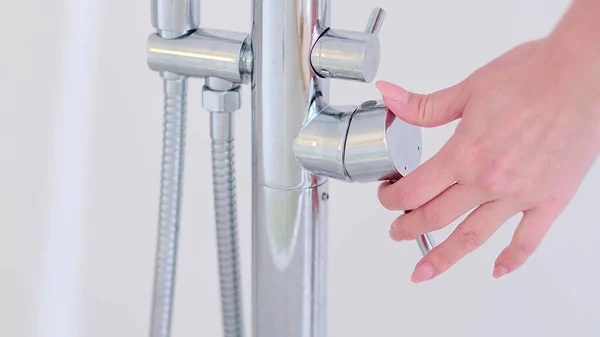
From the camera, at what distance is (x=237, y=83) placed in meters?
0.49

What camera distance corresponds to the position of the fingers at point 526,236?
416 mm

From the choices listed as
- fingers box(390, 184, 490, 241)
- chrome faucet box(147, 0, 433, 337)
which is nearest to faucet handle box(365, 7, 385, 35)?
chrome faucet box(147, 0, 433, 337)

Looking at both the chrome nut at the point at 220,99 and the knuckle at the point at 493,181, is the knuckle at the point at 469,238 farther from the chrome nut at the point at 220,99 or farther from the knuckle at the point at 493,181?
the chrome nut at the point at 220,99

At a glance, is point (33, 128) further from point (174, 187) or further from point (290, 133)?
point (290, 133)

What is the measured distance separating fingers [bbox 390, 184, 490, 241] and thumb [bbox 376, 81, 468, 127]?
0.04 m

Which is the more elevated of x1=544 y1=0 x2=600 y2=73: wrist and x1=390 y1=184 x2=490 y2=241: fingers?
x1=544 y1=0 x2=600 y2=73: wrist

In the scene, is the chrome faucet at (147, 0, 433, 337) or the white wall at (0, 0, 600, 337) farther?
the white wall at (0, 0, 600, 337)

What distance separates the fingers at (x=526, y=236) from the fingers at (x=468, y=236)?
1 centimetres

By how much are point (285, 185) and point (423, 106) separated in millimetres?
102

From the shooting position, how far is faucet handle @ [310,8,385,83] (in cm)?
43

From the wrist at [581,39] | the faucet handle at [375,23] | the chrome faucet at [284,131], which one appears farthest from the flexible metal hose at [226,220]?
the wrist at [581,39]

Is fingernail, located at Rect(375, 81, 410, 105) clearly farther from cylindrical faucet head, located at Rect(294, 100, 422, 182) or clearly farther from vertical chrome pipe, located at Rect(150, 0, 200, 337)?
vertical chrome pipe, located at Rect(150, 0, 200, 337)

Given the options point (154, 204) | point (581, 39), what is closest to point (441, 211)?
point (581, 39)

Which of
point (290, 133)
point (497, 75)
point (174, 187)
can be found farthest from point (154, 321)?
point (497, 75)
